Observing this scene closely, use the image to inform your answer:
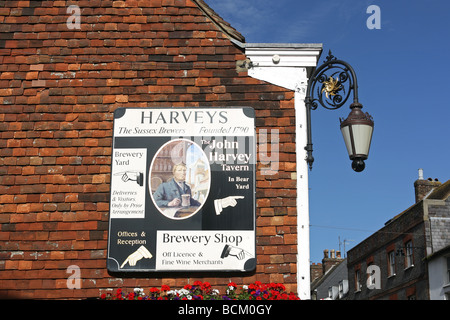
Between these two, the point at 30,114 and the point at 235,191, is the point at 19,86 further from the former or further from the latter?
the point at 235,191

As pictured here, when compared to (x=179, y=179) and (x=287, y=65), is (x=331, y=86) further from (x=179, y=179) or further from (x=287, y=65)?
(x=179, y=179)

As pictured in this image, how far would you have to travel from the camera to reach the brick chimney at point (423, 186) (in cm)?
3412

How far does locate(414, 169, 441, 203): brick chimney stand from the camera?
112 feet

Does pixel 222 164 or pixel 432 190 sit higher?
pixel 432 190

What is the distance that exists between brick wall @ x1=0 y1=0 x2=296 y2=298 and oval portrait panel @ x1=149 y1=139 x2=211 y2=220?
68 centimetres

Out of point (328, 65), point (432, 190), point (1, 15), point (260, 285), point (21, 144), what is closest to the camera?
point (260, 285)

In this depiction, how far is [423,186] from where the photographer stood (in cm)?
3419

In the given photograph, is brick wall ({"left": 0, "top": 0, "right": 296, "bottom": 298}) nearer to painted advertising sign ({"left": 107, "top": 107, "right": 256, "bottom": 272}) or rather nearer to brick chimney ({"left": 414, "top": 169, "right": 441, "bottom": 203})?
painted advertising sign ({"left": 107, "top": 107, "right": 256, "bottom": 272})

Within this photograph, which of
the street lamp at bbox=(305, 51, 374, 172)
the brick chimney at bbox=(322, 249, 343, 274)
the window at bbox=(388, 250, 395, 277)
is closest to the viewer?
the street lamp at bbox=(305, 51, 374, 172)

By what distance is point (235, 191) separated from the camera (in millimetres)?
8023

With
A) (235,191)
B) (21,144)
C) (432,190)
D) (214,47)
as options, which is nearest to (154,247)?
(235,191)

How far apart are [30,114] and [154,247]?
2775 mm

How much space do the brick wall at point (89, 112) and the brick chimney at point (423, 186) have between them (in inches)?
1096

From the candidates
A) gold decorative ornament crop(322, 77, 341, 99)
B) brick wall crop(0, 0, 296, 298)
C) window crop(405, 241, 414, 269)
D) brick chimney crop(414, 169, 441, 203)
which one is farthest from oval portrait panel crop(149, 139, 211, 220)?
brick chimney crop(414, 169, 441, 203)
